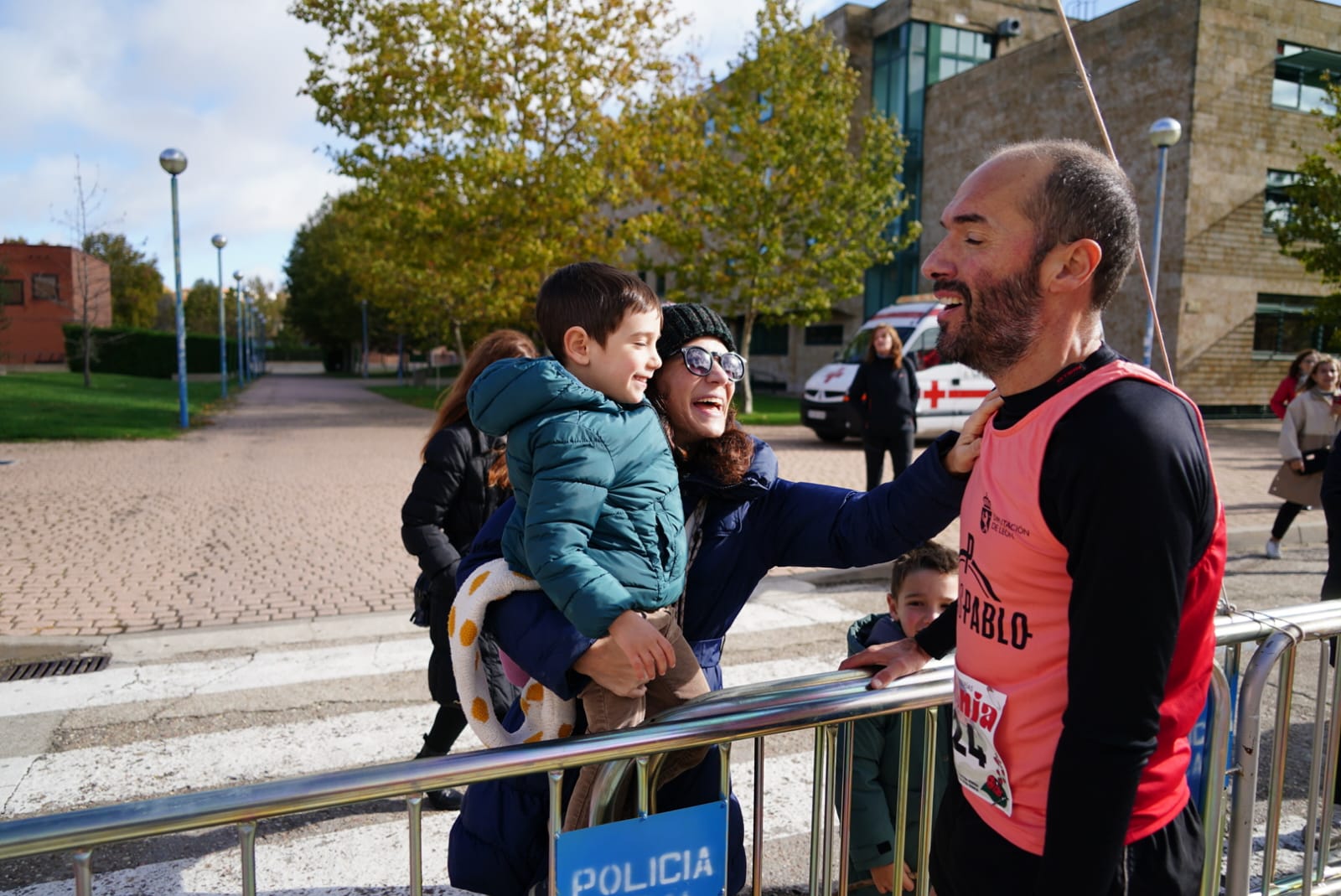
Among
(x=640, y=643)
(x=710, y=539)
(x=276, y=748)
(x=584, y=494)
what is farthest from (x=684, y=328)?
(x=276, y=748)

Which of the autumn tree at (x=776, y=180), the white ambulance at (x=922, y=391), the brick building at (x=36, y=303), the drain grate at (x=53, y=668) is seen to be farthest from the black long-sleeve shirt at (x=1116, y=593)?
the brick building at (x=36, y=303)

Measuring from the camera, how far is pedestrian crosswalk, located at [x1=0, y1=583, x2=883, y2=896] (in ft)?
11.1

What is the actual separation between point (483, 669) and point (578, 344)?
0.72 metres

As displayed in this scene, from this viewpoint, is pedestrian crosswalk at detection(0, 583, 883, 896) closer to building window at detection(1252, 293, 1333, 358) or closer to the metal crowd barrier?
the metal crowd barrier

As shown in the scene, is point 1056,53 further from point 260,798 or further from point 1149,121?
point 260,798

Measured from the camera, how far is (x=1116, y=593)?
1231mm

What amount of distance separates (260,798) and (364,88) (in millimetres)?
22129

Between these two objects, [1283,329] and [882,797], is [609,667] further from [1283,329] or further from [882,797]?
[1283,329]

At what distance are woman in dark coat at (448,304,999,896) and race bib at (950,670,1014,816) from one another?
0.51m

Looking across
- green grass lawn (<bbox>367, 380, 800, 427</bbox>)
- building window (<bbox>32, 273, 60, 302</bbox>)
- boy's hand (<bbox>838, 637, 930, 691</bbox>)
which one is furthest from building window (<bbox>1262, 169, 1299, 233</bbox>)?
building window (<bbox>32, 273, 60, 302</bbox>)

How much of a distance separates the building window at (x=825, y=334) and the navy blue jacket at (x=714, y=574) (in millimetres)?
34829

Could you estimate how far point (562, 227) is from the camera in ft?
71.1

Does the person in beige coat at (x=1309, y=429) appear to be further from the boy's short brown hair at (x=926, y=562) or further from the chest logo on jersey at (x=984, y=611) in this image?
the chest logo on jersey at (x=984, y=611)

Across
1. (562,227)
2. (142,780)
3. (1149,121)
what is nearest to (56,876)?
(142,780)
